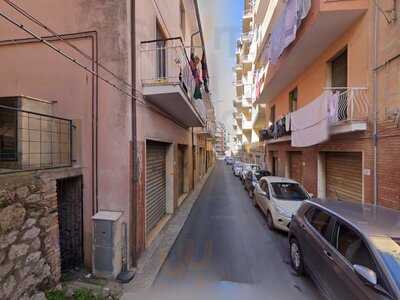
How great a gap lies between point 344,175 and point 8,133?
9.22m

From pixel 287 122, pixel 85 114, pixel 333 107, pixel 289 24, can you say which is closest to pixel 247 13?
pixel 287 122

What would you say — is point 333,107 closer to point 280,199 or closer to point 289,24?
point 280,199

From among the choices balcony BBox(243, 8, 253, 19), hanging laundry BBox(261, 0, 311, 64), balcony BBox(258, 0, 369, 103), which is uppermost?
balcony BBox(243, 8, 253, 19)

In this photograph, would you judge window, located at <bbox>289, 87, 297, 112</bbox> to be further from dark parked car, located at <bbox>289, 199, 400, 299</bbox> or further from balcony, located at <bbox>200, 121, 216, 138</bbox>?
dark parked car, located at <bbox>289, 199, 400, 299</bbox>

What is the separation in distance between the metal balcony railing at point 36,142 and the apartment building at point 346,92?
22.1ft

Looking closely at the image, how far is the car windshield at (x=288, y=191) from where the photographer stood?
25.5ft

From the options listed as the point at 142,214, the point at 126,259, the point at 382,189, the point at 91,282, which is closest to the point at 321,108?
the point at 382,189

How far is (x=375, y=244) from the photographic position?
2.79 meters

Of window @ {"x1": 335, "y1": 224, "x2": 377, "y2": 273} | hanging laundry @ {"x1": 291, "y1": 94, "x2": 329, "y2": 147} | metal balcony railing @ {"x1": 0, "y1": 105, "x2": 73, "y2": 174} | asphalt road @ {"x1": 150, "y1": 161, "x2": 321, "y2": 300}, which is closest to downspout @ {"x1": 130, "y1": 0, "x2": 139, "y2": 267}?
asphalt road @ {"x1": 150, "y1": 161, "x2": 321, "y2": 300}

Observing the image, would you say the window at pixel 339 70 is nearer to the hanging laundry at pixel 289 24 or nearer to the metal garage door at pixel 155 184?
the hanging laundry at pixel 289 24

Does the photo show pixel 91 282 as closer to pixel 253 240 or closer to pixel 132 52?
pixel 253 240

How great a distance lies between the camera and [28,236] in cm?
357

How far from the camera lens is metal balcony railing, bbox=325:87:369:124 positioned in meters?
6.61

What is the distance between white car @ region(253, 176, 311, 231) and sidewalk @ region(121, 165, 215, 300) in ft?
8.91
